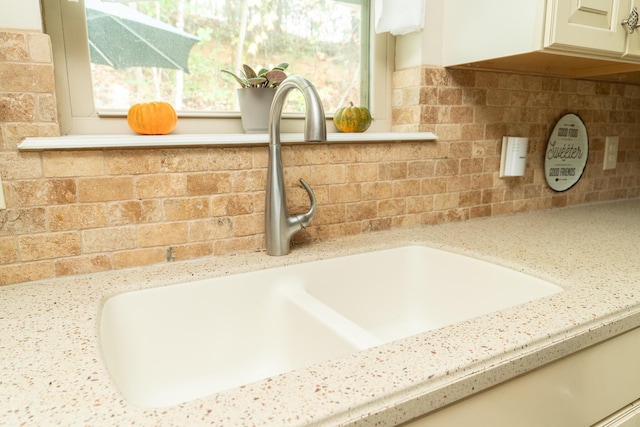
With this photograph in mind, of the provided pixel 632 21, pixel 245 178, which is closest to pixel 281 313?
pixel 245 178

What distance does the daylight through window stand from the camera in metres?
1.01

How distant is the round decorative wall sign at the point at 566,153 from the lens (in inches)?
61.2

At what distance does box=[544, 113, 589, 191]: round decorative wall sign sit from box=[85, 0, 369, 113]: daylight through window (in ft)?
2.42

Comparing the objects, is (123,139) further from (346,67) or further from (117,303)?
(346,67)

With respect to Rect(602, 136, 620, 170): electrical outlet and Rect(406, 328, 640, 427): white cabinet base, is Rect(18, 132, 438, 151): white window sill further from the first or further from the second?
Rect(602, 136, 620, 170): electrical outlet

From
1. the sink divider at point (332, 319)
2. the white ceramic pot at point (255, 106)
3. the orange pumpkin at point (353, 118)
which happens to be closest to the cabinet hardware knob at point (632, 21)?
the orange pumpkin at point (353, 118)

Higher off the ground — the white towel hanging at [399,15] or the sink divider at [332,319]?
the white towel hanging at [399,15]

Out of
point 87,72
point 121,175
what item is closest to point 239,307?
point 121,175

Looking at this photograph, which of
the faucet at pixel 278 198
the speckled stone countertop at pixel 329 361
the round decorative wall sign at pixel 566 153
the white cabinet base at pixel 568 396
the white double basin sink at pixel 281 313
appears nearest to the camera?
the speckled stone countertop at pixel 329 361

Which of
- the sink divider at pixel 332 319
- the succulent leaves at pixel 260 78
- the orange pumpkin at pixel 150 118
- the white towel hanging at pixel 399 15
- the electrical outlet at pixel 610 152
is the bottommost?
the sink divider at pixel 332 319

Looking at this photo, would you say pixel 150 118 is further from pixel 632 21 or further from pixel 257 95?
pixel 632 21

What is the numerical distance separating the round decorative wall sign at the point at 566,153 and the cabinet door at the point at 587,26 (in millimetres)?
453

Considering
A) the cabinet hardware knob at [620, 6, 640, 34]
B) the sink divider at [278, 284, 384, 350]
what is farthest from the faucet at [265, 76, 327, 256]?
the cabinet hardware knob at [620, 6, 640, 34]

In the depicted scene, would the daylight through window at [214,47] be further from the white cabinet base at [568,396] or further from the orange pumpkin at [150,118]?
the white cabinet base at [568,396]
